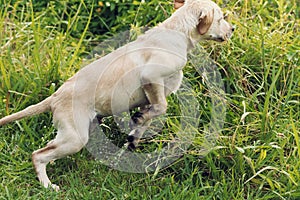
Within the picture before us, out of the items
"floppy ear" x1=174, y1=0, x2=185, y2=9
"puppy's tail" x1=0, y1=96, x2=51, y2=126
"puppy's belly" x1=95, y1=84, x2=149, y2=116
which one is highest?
"floppy ear" x1=174, y1=0, x2=185, y2=9

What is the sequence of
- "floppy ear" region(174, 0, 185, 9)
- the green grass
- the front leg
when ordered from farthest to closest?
"floppy ear" region(174, 0, 185, 9) → the green grass → the front leg

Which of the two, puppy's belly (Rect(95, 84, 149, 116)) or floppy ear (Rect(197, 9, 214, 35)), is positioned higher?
floppy ear (Rect(197, 9, 214, 35))

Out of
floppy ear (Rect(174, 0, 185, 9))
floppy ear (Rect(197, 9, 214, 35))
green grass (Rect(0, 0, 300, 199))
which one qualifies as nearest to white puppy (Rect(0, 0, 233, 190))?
floppy ear (Rect(197, 9, 214, 35))

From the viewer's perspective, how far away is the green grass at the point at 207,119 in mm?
4793

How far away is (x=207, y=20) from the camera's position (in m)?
4.65

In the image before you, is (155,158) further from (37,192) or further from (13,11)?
(13,11)

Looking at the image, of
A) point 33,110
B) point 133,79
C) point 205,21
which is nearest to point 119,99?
point 133,79

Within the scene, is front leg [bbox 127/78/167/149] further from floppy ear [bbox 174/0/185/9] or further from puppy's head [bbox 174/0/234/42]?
floppy ear [bbox 174/0/185/9]

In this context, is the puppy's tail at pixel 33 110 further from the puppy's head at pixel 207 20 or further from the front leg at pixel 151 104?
the puppy's head at pixel 207 20

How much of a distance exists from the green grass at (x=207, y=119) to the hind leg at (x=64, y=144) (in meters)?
0.21

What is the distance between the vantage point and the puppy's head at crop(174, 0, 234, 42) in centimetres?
466

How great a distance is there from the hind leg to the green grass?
0.21 metres

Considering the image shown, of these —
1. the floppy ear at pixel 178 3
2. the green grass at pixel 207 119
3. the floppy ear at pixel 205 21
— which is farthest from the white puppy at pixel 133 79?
the green grass at pixel 207 119

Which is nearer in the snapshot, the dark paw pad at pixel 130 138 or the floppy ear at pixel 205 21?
the floppy ear at pixel 205 21
